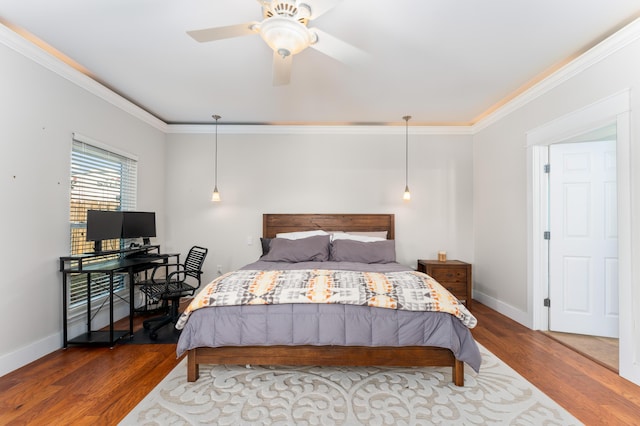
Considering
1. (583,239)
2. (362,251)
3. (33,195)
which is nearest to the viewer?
(33,195)

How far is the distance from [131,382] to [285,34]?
2.71m

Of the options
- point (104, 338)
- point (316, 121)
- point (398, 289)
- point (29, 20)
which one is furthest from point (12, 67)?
point (398, 289)

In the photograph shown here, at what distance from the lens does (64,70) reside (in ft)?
9.36

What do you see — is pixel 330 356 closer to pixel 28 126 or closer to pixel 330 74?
pixel 330 74

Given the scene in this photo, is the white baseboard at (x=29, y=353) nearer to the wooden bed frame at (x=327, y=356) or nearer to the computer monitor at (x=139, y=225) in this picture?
the computer monitor at (x=139, y=225)

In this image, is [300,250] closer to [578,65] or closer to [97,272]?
[97,272]

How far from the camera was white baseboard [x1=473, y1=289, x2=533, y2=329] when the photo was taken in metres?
3.42

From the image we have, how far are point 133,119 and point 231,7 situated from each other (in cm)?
261

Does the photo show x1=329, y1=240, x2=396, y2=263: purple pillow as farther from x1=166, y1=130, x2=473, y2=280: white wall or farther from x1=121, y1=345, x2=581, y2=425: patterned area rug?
x1=121, y1=345, x2=581, y2=425: patterned area rug

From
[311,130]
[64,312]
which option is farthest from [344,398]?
[311,130]

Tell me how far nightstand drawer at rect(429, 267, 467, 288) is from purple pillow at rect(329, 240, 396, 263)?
75cm

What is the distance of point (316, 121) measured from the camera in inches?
176

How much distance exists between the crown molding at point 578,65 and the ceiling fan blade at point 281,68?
8.47 feet

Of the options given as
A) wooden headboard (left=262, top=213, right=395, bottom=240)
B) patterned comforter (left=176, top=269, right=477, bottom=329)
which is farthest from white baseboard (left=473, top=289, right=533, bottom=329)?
patterned comforter (left=176, top=269, right=477, bottom=329)
